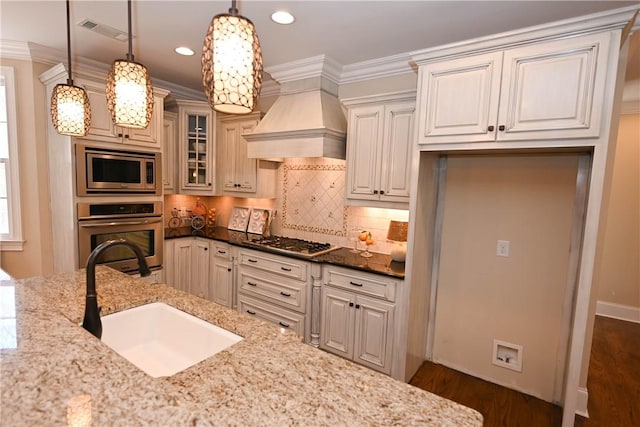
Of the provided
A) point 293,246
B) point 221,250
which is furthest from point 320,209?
point 221,250

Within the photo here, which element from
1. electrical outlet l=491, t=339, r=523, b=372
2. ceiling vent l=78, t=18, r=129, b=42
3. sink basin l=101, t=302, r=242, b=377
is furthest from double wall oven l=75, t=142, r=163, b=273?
electrical outlet l=491, t=339, r=523, b=372

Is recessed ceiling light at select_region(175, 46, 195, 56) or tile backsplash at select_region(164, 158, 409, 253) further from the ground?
recessed ceiling light at select_region(175, 46, 195, 56)

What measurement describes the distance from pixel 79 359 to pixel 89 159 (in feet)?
8.11

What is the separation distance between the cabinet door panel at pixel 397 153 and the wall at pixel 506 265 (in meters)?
0.43

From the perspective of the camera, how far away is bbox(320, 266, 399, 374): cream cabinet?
8.43 feet

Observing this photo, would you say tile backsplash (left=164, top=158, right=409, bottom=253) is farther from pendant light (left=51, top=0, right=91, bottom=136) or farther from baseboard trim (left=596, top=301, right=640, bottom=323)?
baseboard trim (left=596, top=301, right=640, bottom=323)

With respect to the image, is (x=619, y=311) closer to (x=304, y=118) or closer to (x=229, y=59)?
(x=304, y=118)

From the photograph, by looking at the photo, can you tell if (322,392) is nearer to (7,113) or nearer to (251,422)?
(251,422)

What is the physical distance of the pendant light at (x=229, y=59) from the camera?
0.98 meters

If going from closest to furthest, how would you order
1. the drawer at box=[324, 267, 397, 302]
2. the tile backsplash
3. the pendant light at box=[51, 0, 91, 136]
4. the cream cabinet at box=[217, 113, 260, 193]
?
the pendant light at box=[51, 0, 91, 136] → the drawer at box=[324, 267, 397, 302] → the tile backsplash → the cream cabinet at box=[217, 113, 260, 193]

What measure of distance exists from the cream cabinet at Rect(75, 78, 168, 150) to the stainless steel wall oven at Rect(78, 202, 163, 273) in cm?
58

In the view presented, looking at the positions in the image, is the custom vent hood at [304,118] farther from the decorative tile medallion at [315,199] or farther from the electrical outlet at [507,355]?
Answer: the electrical outlet at [507,355]

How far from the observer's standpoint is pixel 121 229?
3.11 m

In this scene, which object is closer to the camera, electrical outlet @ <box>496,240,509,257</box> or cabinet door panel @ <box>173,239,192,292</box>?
electrical outlet @ <box>496,240,509,257</box>
